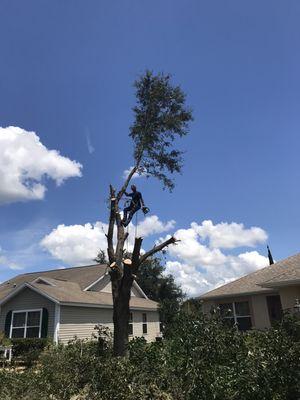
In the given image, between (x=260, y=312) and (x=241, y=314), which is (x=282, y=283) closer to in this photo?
(x=260, y=312)

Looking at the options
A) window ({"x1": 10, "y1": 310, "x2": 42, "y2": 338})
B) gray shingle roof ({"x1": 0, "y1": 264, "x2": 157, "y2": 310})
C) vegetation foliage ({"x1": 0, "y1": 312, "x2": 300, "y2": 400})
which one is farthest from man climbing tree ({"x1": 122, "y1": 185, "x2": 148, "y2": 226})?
window ({"x1": 10, "y1": 310, "x2": 42, "y2": 338})

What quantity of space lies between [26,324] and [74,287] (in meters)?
4.91

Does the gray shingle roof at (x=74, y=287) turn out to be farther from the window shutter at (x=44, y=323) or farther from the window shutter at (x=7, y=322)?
the window shutter at (x=7, y=322)

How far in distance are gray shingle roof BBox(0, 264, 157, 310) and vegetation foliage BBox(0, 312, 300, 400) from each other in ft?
50.8

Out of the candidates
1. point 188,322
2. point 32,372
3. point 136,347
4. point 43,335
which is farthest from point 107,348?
point 43,335

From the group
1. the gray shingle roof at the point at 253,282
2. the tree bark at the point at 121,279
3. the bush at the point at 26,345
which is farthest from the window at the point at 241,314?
the tree bark at the point at 121,279

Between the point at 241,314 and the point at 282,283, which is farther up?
the point at 282,283

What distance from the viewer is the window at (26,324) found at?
21250 mm

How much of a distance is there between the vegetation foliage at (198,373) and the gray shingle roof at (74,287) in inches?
610

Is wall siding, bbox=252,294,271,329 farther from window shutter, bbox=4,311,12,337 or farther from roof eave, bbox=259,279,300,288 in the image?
window shutter, bbox=4,311,12,337

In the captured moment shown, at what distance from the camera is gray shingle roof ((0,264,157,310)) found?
22094 millimetres

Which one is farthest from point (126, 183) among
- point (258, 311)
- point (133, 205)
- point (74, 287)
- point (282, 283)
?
point (74, 287)

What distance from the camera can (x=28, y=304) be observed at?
22016 millimetres

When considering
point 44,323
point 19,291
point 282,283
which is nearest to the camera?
point 282,283
